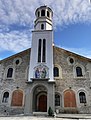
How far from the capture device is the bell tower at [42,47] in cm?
1778

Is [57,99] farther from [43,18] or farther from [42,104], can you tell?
[43,18]

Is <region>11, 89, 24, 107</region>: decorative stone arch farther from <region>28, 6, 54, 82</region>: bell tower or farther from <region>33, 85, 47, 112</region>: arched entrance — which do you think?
<region>28, 6, 54, 82</region>: bell tower

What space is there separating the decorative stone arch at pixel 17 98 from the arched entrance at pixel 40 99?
6.51 ft

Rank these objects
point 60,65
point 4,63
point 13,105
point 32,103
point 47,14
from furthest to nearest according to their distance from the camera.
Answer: point 47,14, point 4,63, point 60,65, point 13,105, point 32,103

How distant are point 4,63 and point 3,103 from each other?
243 inches

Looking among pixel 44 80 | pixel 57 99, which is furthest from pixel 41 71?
pixel 57 99

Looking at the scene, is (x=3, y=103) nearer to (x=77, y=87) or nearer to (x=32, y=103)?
(x=32, y=103)

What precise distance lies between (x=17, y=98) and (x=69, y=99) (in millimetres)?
7073

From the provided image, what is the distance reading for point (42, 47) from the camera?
19609 mm

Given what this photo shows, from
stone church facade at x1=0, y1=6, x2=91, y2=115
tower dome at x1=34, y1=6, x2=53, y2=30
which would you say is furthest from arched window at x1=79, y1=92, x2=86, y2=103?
tower dome at x1=34, y1=6, x2=53, y2=30

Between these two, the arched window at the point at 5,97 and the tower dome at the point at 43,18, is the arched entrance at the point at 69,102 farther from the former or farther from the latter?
the tower dome at the point at 43,18

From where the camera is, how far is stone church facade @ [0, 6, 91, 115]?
55.4ft

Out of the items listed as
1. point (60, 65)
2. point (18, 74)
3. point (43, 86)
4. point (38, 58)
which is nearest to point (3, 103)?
point (18, 74)

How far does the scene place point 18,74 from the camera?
1962 centimetres
